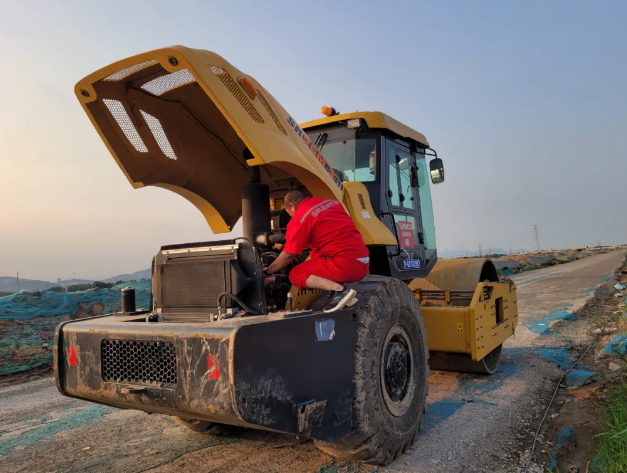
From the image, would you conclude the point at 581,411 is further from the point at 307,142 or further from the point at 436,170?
the point at 307,142

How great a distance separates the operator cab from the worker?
128 cm

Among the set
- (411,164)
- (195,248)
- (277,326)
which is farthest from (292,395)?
(411,164)

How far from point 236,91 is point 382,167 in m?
2.12

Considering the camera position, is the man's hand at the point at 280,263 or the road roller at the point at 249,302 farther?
the man's hand at the point at 280,263

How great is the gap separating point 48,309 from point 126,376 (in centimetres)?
895

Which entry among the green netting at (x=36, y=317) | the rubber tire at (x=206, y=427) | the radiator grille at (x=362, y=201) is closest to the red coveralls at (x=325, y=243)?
the radiator grille at (x=362, y=201)

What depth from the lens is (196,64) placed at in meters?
3.05

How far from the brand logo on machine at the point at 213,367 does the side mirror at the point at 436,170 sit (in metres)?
4.17

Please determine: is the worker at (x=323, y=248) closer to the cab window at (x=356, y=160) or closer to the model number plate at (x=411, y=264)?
the cab window at (x=356, y=160)

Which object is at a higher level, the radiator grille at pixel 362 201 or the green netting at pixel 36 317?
the radiator grille at pixel 362 201

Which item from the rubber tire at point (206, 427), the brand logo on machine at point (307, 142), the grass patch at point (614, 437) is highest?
the brand logo on machine at point (307, 142)

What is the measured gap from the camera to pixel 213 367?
252cm

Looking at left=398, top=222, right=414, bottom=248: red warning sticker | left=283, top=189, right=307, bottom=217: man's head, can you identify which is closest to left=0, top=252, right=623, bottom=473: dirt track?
left=398, top=222, right=414, bottom=248: red warning sticker

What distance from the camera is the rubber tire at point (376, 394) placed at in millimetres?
3232
